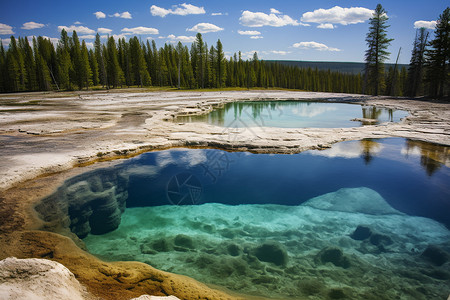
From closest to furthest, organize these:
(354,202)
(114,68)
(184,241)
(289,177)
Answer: (184,241)
(354,202)
(289,177)
(114,68)

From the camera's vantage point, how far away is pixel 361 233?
537 cm

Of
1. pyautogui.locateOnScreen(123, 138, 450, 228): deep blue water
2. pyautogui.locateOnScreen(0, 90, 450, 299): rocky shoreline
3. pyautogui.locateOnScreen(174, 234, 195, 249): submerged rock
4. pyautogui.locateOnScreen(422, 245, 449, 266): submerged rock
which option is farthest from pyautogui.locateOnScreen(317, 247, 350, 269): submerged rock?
pyautogui.locateOnScreen(174, 234, 195, 249): submerged rock

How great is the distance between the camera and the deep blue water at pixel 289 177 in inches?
271

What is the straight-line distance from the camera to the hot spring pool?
4.07m

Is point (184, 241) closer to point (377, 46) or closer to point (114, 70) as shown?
point (377, 46)

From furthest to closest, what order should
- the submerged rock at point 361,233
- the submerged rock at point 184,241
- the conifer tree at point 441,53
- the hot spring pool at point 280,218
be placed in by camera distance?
the conifer tree at point 441,53, the submerged rock at point 361,233, the submerged rock at point 184,241, the hot spring pool at point 280,218

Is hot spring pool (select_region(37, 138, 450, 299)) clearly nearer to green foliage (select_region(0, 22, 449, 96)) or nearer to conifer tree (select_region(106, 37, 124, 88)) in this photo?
green foliage (select_region(0, 22, 449, 96))

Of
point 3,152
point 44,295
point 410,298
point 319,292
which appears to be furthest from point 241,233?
point 3,152

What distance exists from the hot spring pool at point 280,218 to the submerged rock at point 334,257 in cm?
2

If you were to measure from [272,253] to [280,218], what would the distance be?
147cm

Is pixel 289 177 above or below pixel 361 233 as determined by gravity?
above

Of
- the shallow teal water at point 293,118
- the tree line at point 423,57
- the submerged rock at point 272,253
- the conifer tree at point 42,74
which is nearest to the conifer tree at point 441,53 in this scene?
the tree line at point 423,57

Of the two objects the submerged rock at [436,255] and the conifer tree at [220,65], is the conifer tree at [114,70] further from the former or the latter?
the submerged rock at [436,255]

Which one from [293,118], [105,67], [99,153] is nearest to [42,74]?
[105,67]
